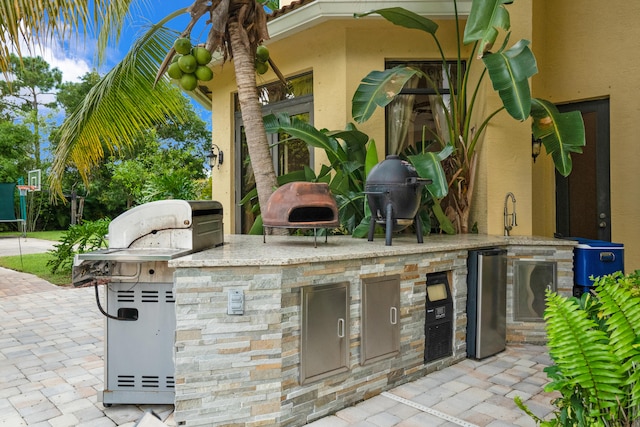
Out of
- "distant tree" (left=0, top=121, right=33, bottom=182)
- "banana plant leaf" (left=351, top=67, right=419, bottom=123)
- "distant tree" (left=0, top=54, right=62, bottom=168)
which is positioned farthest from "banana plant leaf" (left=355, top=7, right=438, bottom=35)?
"distant tree" (left=0, top=54, right=62, bottom=168)

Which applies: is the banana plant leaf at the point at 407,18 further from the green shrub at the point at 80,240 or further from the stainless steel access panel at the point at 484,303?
the green shrub at the point at 80,240

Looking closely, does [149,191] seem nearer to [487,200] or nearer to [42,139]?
[487,200]

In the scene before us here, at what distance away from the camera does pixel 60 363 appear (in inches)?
159

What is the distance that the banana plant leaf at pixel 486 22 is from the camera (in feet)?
12.7

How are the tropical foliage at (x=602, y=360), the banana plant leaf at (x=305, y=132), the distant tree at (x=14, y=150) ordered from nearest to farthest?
the tropical foliage at (x=602, y=360) < the banana plant leaf at (x=305, y=132) < the distant tree at (x=14, y=150)

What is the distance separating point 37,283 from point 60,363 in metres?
5.27

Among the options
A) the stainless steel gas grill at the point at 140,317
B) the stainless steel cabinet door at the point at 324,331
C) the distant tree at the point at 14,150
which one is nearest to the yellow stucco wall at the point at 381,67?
the stainless steel cabinet door at the point at 324,331

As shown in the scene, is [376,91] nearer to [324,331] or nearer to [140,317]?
[324,331]

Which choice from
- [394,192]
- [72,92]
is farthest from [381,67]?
[72,92]

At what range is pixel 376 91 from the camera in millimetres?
4605

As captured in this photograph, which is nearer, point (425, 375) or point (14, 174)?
point (425, 375)

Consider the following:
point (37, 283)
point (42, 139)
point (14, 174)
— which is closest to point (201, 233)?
point (37, 283)

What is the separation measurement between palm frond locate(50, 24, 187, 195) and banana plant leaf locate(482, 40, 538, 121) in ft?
14.1

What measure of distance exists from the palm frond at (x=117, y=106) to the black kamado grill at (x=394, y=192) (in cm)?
380
